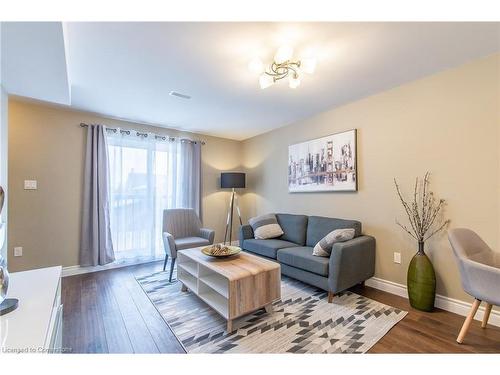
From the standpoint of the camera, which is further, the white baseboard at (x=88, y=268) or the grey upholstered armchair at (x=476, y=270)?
the white baseboard at (x=88, y=268)

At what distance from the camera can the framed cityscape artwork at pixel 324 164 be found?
285 centimetres

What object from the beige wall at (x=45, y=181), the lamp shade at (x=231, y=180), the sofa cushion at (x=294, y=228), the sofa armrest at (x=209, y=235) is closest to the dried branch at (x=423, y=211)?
the sofa cushion at (x=294, y=228)

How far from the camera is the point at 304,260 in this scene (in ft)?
8.00

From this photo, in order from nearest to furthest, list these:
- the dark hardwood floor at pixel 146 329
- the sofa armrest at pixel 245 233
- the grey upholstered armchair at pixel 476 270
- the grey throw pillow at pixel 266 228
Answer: the grey upholstered armchair at pixel 476 270 < the dark hardwood floor at pixel 146 329 < the grey throw pillow at pixel 266 228 < the sofa armrest at pixel 245 233

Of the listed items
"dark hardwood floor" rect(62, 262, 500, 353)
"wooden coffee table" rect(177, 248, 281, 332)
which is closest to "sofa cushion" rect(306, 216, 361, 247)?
"dark hardwood floor" rect(62, 262, 500, 353)

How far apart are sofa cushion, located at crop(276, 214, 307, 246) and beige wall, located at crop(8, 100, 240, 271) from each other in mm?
3004

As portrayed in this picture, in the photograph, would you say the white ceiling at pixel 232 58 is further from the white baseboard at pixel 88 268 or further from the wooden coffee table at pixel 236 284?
the white baseboard at pixel 88 268

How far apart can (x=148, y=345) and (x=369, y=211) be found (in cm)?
260

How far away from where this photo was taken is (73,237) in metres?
3.11

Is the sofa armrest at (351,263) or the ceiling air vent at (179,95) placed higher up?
the ceiling air vent at (179,95)

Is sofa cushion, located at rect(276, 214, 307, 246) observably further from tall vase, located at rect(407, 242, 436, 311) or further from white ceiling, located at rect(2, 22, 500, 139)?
white ceiling, located at rect(2, 22, 500, 139)

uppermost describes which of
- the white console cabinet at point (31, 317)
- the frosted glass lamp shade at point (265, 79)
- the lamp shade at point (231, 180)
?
the frosted glass lamp shade at point (265, 79)

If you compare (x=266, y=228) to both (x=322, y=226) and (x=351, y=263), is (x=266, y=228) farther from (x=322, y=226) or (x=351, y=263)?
(x=351, y=263)

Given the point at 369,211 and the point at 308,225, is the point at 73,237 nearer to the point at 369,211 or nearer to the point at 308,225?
the point at 308,225
